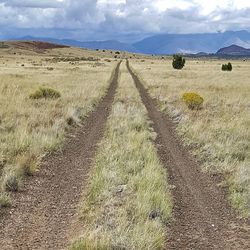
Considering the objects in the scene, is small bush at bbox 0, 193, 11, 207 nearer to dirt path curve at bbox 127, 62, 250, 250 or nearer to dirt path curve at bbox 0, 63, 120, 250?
dirt path curve at bbox 0, 63, 120, 250

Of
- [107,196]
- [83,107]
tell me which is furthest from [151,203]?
[83,107]

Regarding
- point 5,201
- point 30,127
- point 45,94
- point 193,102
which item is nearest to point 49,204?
point 5,201

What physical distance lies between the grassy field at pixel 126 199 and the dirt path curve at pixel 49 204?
34 cm

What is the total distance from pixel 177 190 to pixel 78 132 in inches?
304

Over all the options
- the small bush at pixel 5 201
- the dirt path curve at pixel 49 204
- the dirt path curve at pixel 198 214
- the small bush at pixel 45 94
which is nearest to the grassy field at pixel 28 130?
the small bush at pixel 5 201

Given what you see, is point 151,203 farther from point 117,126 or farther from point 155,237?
point 117,126

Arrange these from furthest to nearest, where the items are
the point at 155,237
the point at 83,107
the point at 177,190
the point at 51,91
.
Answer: the point at 51,91 → the point at 83,107 → the point at 177,190 → the point at 155,237

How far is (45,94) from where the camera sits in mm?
25750

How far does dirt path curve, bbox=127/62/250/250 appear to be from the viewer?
23.3ft

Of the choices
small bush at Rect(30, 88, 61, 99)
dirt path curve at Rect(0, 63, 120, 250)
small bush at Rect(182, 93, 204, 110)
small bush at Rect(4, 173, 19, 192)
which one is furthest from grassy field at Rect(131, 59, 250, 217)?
small bush at Rect(30, 88, 61, 99)

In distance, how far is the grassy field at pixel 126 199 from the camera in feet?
21.6

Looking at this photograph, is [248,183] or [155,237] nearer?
[155,237]

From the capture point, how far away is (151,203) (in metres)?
8.23

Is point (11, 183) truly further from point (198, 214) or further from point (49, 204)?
point (198, 214)
